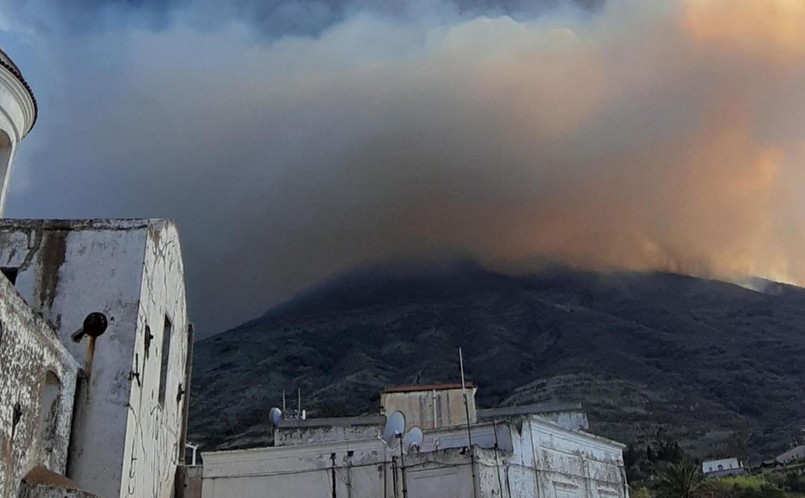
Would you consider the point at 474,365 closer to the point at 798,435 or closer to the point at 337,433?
the point at 798,435

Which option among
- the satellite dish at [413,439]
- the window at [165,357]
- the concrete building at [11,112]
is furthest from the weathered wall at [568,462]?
the concrete building at [11,112]

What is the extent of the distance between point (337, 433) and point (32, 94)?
67.8 feet

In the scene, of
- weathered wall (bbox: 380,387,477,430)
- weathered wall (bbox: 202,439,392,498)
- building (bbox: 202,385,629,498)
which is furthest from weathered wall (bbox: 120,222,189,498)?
weathered wall (bbox: 380,387,477,430)

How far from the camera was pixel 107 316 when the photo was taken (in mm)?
12859

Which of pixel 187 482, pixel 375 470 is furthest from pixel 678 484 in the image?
pixel 187 482

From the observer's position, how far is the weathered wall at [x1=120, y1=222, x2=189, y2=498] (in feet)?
42.8

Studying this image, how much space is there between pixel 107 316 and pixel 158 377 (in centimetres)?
237

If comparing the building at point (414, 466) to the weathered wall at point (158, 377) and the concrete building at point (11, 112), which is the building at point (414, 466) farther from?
the concrete building at point (11, 112)

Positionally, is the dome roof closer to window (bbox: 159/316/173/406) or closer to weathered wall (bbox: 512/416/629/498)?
window (bbox: 159/316/173/406)

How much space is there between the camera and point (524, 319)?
151500 mm

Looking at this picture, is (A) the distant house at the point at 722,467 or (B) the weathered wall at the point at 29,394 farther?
(A) the distant house at the point at 722,467

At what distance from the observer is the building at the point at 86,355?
1020 centimetres

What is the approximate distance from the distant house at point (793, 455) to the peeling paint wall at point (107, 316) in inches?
2624

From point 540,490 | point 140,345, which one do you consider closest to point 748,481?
point 540,490
